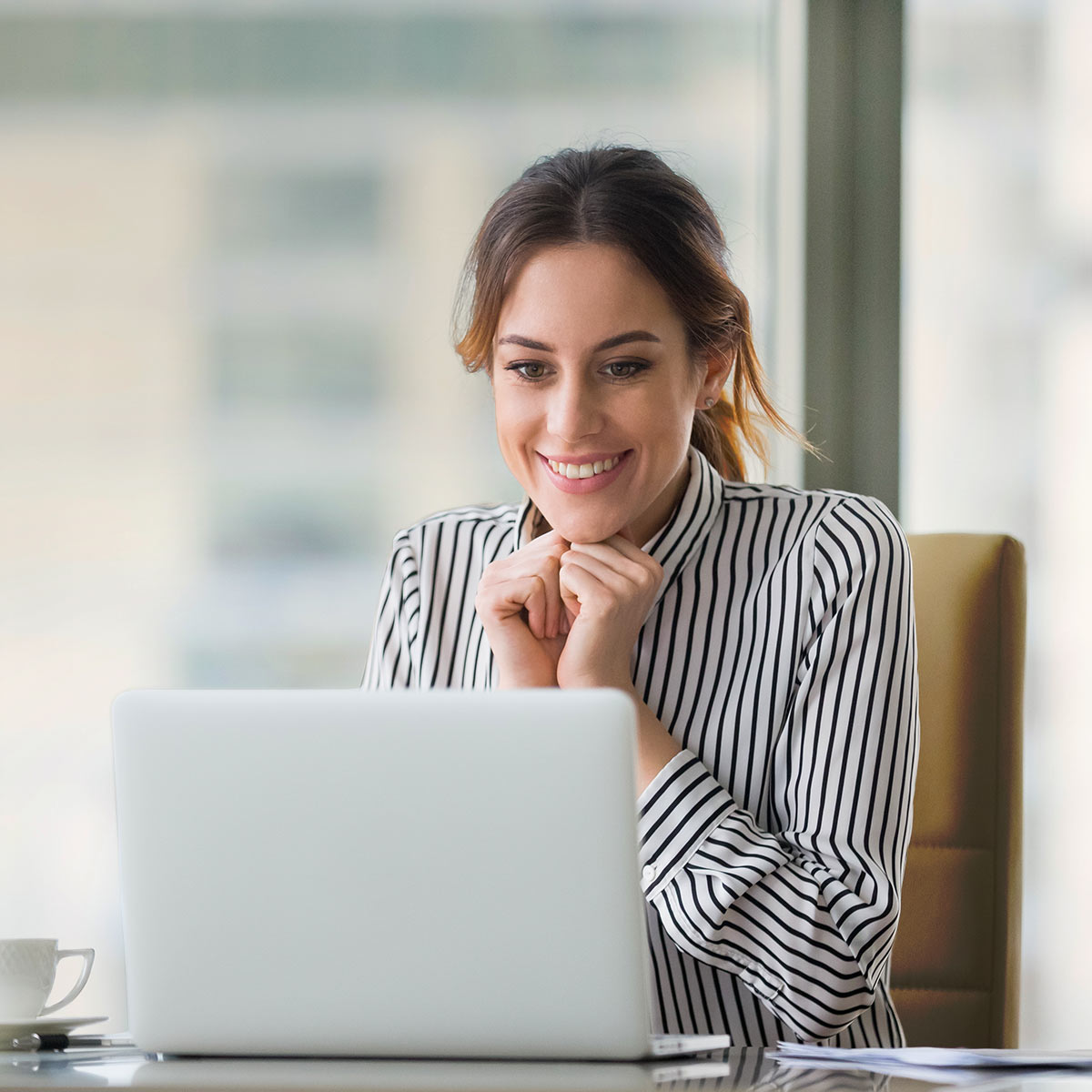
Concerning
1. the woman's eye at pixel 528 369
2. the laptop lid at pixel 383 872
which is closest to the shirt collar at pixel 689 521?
the woman's eye at pixel 528 369

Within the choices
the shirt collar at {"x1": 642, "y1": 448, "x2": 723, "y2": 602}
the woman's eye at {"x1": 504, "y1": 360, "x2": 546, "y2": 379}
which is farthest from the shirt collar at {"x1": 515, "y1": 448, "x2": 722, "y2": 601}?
the woman's eye at {"x1": 504, "y1": 360, "x2": 546, "y2": 379}

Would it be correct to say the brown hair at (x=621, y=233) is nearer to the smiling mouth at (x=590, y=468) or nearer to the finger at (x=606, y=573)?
the smiling mouth at (x=590, y=468)

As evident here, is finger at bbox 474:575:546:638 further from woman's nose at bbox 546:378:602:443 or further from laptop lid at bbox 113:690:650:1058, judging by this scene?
laptop lid at bbox 113:690:650:1058

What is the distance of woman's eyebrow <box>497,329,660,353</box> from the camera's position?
132 cm

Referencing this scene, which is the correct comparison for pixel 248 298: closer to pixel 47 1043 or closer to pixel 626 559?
pixel 626 559

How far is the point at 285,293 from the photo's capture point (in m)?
2.23

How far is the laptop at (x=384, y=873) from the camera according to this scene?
75 centimetres

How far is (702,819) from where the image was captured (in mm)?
1178

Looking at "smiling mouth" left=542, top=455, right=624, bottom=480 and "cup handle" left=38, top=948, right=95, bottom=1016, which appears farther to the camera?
"smiling mouth" left=542, top=455, right=624, bottom=480

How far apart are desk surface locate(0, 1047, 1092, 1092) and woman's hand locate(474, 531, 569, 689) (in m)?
0.57

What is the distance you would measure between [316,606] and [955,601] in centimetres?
115

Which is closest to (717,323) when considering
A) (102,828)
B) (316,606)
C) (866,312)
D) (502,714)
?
(502,714)

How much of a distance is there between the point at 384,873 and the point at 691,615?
71 centimetres

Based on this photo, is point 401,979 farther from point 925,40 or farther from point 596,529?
point 925,40
